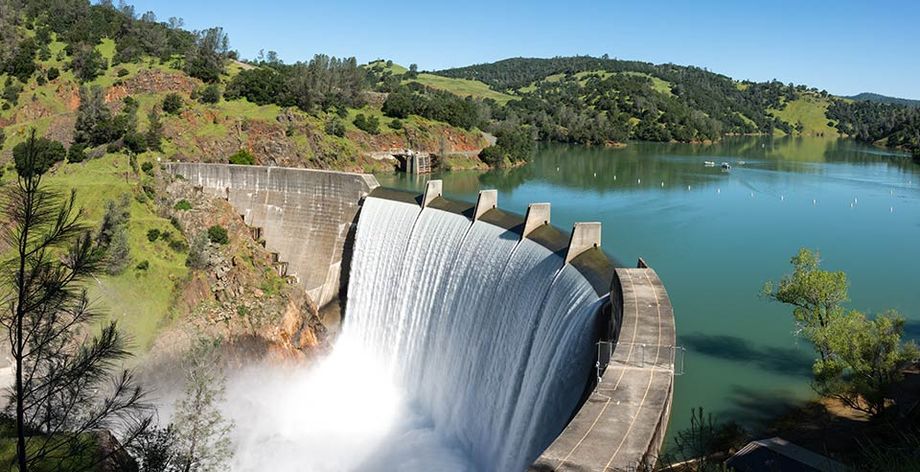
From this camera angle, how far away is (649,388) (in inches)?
458

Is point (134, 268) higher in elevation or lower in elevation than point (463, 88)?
lower

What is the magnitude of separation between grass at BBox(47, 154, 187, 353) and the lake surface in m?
19.2

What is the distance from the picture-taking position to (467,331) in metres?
22.5

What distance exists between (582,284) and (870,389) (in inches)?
282

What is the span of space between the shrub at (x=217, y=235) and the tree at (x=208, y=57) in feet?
101

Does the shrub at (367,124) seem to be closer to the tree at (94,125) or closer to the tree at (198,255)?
the tree at (94,125)

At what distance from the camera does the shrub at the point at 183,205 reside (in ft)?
105

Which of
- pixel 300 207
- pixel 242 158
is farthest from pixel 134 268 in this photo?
pixel 242 158

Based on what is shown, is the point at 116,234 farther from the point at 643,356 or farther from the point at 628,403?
the point at 628,403

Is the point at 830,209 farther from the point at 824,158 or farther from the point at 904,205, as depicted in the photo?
the point at 824,158

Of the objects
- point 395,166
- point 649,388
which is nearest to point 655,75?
point 395,166

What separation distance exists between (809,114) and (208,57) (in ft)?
478

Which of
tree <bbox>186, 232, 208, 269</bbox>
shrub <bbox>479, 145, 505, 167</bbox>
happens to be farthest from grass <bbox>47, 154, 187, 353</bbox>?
shrub <bbox>479, 145, 505, 167</bbox>

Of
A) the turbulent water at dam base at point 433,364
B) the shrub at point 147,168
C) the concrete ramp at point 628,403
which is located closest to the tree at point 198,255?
the turbulent water at dam base at point 433,364
